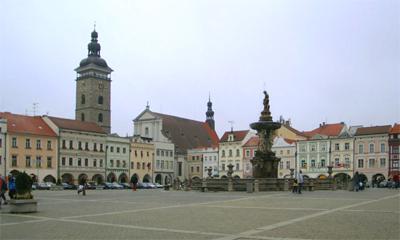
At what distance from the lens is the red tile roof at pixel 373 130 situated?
82.8 meters

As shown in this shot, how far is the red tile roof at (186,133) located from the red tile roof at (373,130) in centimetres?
3388

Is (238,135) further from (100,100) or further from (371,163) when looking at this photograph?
(100,100)

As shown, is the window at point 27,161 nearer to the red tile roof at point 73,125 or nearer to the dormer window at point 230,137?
the red tile roof at point 73,125

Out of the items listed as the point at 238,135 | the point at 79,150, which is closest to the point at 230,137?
the point at 238,135

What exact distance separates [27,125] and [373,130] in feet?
174

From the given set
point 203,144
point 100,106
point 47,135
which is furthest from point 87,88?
point 47,135

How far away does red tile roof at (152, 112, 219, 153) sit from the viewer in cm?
10869

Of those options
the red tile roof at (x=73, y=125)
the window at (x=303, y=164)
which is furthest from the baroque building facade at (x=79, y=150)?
the window at (x=303, y=164)

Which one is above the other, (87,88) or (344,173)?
(87,88)

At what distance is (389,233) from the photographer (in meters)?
12.3

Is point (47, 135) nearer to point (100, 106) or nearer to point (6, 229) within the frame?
point (100, 106)

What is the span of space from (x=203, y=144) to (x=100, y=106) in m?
24.3

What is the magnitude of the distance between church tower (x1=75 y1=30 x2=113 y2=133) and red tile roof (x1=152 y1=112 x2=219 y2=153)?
13.2 m

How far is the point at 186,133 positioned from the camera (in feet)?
377
